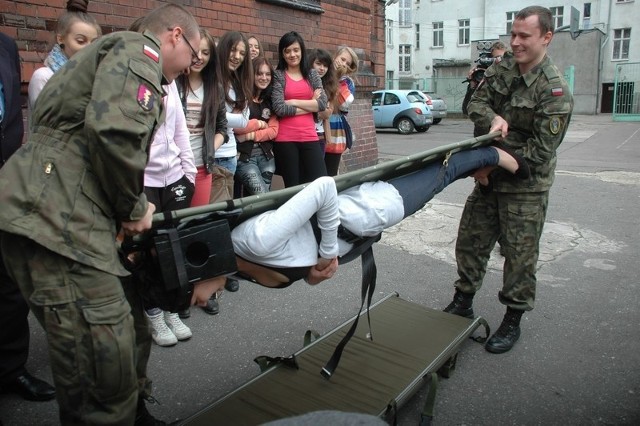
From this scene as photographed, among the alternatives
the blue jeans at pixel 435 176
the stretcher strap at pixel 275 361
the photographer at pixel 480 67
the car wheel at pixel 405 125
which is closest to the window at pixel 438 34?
the car wheel at pixel 405 125

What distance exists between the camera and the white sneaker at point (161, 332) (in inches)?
130

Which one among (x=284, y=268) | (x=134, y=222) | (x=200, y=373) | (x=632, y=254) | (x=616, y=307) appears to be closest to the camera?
(x=134, y=222)

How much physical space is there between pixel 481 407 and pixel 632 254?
3.16 metres

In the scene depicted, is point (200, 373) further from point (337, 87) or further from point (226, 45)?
point (337, 87)

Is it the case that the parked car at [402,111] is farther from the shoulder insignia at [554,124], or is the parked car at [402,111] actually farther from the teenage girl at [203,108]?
the shoulder insignia at [554,124]

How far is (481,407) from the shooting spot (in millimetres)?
2756

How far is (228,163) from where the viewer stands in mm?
4199

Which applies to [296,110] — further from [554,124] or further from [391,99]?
[391,99]

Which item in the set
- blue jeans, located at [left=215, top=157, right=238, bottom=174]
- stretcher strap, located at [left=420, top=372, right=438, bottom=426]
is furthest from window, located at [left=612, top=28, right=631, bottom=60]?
stretcher strap, located at [left=420, top=372, right=438, bottom=426]

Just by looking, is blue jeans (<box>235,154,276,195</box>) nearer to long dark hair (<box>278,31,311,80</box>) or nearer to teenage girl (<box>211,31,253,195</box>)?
teenage girl (<box>211,31,253,195</box>)

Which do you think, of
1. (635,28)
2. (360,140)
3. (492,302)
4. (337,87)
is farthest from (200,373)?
(635,28)

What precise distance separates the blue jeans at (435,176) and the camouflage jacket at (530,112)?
0.25m

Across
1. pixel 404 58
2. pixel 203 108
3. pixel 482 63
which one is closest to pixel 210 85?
pixel 203 108

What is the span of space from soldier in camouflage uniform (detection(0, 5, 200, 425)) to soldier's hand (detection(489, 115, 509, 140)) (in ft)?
7.31
